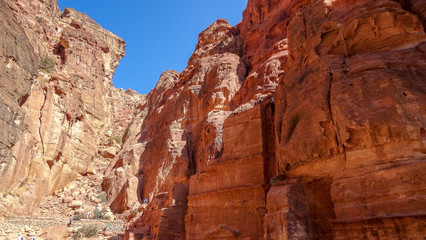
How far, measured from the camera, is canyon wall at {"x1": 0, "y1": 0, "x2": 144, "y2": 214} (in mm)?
26578

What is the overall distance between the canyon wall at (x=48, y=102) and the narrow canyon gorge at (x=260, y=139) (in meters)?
0.20

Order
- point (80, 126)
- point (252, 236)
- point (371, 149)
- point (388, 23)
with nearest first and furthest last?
point (371, 149) → point (388, 23) → point (252, 236) → point (80, 126)

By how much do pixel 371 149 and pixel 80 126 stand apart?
3932cm

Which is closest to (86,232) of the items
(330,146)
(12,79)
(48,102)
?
(12,79)

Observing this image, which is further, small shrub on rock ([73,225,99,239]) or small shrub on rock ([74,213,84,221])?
small shrub on rock ([74,213,84,221])

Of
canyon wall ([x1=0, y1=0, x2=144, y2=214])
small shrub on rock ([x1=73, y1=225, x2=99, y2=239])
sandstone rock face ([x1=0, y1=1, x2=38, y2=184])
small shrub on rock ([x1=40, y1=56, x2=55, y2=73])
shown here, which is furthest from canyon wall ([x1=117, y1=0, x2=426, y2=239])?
small shrub on rock ([x1=40, y1=56, x2=55, y2=73])

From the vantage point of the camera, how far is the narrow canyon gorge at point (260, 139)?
866 cm

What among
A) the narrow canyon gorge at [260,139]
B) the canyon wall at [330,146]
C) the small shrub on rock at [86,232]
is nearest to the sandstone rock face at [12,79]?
A: the narrow canyon gorge at [260,139]

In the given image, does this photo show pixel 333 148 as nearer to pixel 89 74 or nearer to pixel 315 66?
pixel 315 66

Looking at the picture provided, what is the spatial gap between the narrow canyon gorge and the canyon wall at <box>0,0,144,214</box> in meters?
0.20

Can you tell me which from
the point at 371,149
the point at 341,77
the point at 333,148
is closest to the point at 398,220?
the point at 371,149

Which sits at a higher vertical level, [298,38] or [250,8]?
[250,8]

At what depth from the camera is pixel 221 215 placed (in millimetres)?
14664

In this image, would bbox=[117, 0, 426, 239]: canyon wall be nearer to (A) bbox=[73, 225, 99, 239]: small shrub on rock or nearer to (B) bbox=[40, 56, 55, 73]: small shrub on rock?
(A) bbox=[73, 225, 99, 239]: small shrub on rock
